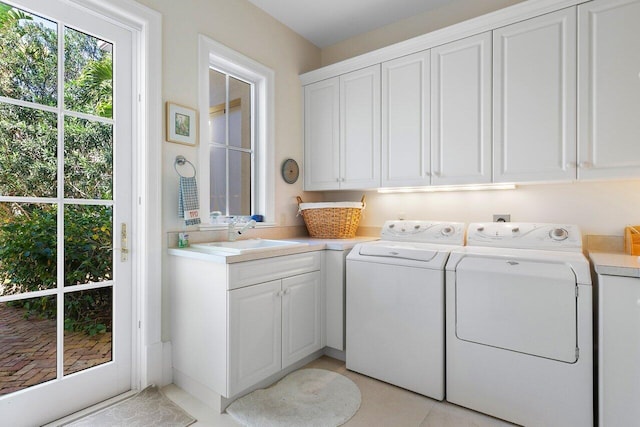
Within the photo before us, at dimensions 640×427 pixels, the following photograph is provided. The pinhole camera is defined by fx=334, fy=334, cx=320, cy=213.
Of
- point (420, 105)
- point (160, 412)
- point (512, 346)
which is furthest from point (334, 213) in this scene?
point (160, 412)

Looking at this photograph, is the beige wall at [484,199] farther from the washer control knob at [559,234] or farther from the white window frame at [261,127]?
the white window frame at [261,127]

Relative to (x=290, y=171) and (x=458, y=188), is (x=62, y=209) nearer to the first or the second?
(x=290, y=171)

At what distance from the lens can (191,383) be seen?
6.66ft

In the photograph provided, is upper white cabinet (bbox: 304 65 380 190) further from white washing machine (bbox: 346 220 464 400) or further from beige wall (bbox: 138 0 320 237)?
white washing machine (bbox: 346 220 464 400)

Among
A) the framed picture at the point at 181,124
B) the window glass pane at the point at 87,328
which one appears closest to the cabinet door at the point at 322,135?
the framed picture at the point at 181,124

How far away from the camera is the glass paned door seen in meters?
1.64

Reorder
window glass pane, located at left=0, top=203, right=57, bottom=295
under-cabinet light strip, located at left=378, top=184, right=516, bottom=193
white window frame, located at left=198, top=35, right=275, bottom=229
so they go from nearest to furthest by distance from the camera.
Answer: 1. window glass pane, located at left=0, top=203, right=57, bottom=295
2. under-cabinet light strip, located at left=378, top=184, right=516, bottom=193
3. white window frame, located at left=198, top=35, right=275, bottom=229

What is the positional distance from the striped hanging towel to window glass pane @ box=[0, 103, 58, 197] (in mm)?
643

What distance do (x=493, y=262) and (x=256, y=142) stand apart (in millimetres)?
2050

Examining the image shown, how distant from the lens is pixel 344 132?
291 cm

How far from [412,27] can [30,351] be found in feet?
11.3

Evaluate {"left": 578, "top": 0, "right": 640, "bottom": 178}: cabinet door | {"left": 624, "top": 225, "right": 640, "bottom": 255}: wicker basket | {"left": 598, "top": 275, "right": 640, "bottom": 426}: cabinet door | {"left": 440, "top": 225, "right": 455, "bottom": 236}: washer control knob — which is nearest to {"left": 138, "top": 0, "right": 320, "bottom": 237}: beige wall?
{"left": 440, "top": 225, "right": 455, "bottom": 236}: washer control knob

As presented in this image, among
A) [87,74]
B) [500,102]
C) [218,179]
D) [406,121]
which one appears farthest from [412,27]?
[87,74]

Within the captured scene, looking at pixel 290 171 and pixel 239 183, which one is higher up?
pixel 290 171
